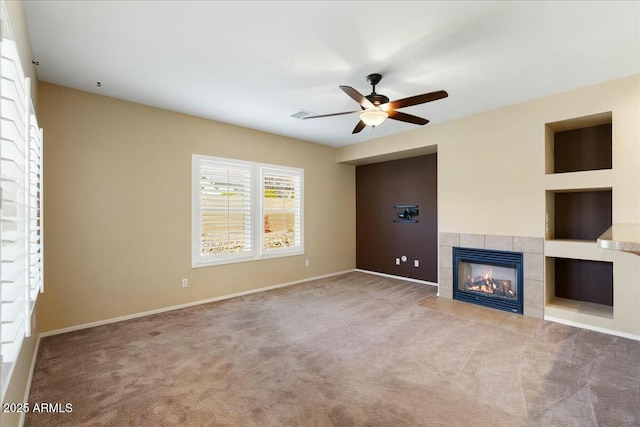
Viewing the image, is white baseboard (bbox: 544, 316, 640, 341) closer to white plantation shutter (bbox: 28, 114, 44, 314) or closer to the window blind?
the window blind

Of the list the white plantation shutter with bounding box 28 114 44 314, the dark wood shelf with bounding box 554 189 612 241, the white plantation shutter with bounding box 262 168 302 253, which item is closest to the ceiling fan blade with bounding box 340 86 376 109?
the white plantation shutter with bounding box 28 114 44 314

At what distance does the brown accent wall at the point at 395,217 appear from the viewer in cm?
566

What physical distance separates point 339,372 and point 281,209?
3.47 metres

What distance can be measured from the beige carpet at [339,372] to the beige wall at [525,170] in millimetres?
898

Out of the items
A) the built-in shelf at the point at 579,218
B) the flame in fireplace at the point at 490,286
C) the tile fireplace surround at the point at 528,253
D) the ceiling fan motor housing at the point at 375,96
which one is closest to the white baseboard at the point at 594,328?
the built-in shelf at the point at 579,218

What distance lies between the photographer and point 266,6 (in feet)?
7.02

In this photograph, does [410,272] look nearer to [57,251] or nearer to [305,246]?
[305,246]

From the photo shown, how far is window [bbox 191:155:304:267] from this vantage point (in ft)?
14.9

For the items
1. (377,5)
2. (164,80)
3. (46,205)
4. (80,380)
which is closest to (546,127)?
(377,5)

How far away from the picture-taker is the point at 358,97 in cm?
272

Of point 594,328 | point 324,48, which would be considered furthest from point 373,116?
point 594,328

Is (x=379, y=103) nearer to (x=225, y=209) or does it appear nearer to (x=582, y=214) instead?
(x=225, y=209)

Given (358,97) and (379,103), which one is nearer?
(358,97)

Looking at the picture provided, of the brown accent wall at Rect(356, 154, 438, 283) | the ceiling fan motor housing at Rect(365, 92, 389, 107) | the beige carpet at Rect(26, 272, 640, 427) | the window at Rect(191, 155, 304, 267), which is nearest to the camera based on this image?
the beige carpet at Rect(26, 272, 640, 427)
